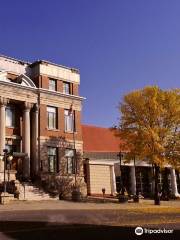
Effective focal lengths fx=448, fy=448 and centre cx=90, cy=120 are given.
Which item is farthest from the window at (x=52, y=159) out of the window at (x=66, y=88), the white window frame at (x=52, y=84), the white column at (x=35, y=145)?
the window at (x=66, y=88)

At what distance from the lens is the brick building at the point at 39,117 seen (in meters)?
45.4

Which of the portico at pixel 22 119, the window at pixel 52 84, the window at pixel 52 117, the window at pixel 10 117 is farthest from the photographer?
the window at pixel 52 84

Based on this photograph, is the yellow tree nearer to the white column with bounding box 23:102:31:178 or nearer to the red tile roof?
the white column with bounding box 23:102:31:178

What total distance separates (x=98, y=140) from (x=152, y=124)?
61.3 feet

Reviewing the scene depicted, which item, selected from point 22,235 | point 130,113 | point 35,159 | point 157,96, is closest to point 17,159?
point 35,159

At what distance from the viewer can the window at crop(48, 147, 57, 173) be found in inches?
1874

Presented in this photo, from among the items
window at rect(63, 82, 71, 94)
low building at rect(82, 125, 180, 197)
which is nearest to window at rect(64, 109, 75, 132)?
window at rect(63, 82, 71, 94)

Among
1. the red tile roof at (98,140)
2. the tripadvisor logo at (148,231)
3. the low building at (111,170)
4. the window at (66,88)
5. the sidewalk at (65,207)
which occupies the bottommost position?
the sidewalk at (65,207)

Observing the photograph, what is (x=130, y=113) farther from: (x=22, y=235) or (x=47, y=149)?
(x=22, y=235)

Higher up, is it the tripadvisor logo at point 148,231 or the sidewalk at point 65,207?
the tripadvisor logo at point 148,231

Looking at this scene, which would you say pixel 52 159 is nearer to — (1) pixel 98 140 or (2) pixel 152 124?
(2) pixel 152 124

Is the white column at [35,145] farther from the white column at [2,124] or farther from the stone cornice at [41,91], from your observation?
the white column at [2,124]

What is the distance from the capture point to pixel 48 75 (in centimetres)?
4912

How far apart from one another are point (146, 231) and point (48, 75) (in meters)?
35.5
